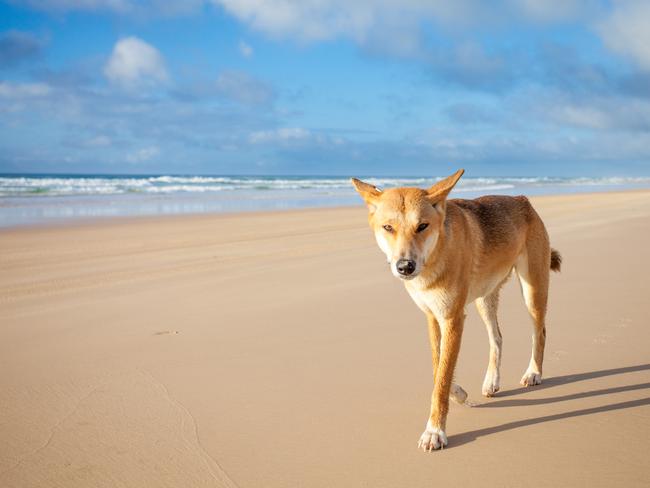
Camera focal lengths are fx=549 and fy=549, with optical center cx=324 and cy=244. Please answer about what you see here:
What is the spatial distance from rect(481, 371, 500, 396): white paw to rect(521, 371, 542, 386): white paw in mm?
279

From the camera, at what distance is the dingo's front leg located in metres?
3.37

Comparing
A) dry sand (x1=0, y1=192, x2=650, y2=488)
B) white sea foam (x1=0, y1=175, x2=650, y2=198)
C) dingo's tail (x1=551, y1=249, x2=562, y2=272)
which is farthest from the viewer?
white sea foam (x1=0, y1=175, x2=650, y2=198)

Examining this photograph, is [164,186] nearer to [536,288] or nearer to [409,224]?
[536,288]

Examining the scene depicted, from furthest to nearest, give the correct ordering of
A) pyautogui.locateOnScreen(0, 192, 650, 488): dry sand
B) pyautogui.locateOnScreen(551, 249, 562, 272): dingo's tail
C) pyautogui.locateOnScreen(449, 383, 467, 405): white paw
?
pyautogui.locateOnScreen(551, 249, 562, 272): dingo's tail → pyautogui.locateOnScreen(449, 383, 467, 405): white paw → pyautogui.locateOnScreen(0, 192, 650, 488): dry sand

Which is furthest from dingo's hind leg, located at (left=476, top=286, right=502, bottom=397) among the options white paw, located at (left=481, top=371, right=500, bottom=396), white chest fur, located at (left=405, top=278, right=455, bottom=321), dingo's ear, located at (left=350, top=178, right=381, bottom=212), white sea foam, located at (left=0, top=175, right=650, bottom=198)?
white sea foam, located at (left=0, top=175, right=650, bottom=198)

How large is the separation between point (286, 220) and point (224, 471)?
52.1ft

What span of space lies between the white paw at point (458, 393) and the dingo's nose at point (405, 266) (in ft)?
3.82

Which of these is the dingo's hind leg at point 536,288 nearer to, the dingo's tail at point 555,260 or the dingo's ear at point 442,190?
the dingo's tail at point 555,260

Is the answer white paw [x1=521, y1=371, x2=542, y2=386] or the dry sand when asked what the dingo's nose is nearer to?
the dry sand

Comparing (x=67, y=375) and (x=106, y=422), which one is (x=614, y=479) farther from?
(x=67, y=375)

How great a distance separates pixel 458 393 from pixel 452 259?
3.41 feet

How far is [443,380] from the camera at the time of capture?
11.7ft

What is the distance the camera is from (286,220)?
18828 millimetres

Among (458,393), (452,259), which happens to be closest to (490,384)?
(458,393)
